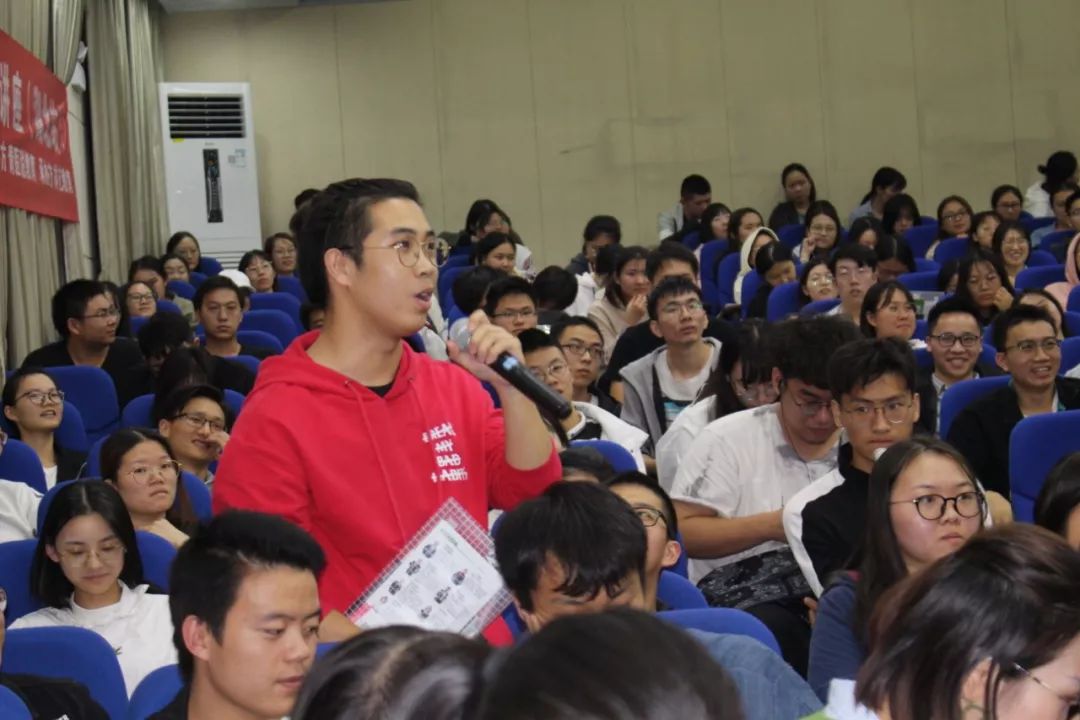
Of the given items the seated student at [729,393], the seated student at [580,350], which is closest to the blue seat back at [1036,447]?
the seated student at [729,393]

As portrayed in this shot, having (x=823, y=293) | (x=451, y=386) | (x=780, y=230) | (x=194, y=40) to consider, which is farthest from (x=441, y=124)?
(x=451, y=386)

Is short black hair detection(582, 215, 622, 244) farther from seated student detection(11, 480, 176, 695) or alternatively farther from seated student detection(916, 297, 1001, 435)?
seated student detection(11, 480, 176, 695)

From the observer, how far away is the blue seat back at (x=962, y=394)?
14.5 feet

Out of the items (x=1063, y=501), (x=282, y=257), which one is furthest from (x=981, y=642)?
(x=282, y=257)

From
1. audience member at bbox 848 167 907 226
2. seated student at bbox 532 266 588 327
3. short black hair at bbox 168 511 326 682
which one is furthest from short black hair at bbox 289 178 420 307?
audience member at bbox 848 167 907 226

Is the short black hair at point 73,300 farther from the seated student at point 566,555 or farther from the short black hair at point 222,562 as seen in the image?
the seated student at point 566,555

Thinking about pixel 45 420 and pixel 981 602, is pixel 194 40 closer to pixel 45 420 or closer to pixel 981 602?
pixel 45 420

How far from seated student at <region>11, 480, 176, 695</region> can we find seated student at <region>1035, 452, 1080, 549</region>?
1977 millimetres

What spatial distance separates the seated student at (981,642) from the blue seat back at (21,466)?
3672 mm

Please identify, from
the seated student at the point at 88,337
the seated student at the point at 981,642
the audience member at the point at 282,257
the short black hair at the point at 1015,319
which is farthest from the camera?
the audience member at the point at 282,257

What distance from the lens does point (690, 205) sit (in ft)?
36.4

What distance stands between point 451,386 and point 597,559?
330 millimetres

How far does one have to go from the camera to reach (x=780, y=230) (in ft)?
34.8

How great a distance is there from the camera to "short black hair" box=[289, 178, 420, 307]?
80.4 inches
